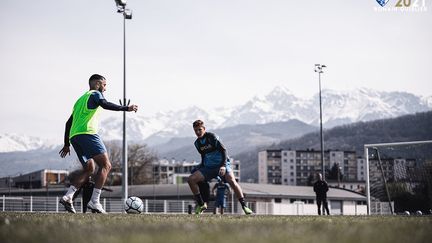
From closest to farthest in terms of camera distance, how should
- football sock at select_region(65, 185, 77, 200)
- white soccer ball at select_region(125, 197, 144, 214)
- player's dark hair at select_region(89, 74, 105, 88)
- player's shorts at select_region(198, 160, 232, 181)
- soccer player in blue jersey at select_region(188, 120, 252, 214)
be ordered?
1. football sock at select_region(65, 185, 77, 200)
2. player's dark hair at select_region(89, 74, 105, 88)
3. soccer player in blue jersey at select_region(188, 120, 252, 214)
4. player's shorts at select_region(198, 160, 232, 181)
5. white soccer ball at select_region(125, 197, 144, 214)

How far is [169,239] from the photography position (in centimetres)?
331

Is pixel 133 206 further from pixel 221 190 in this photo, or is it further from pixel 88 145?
pixel 221 190

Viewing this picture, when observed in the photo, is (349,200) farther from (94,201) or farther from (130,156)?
(94,201)

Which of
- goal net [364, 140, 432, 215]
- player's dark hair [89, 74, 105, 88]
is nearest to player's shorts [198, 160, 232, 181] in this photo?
player's dark hair [89, 74, 105, 88]

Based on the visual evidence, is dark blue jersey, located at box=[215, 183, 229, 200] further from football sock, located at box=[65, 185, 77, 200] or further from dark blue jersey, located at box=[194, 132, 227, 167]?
football sock, located at box=[65, 185, 77, 200]

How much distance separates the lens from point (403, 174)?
26.1 metres

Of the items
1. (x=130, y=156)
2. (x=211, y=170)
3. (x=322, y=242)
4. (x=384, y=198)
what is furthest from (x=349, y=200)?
(x=322, y=242)

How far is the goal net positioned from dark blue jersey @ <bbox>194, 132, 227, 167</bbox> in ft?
48.2

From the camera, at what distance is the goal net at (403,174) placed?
25003 mm

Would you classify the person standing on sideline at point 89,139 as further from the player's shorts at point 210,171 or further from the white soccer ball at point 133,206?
Result: the white soccer ball at point 133,206

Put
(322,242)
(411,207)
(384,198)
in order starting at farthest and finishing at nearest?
(384,198) < (411,207) < (322,242)

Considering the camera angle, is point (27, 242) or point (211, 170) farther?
point (211, 170)

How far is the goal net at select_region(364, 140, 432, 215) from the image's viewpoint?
82.0 feet

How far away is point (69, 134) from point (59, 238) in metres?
6.94
